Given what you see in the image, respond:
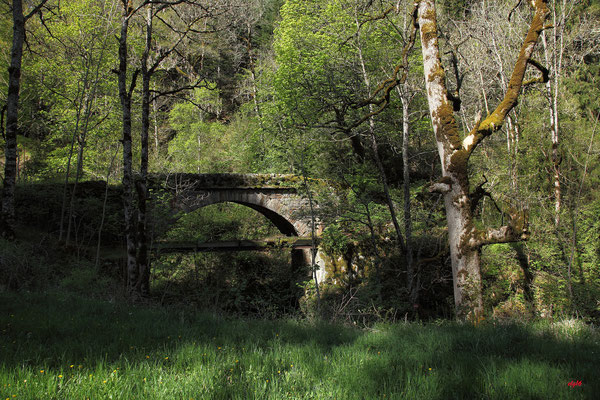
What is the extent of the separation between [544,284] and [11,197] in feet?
41.7

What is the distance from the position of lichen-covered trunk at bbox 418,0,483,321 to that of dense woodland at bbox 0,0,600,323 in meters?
0.02

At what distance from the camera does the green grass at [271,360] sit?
7.21 ft

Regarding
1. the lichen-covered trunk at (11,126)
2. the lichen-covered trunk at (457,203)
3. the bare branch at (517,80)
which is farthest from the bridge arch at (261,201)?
the bare branch at (517,80)

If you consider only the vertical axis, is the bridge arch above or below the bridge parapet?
below

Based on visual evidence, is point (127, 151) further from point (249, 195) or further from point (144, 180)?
point (249, 195)

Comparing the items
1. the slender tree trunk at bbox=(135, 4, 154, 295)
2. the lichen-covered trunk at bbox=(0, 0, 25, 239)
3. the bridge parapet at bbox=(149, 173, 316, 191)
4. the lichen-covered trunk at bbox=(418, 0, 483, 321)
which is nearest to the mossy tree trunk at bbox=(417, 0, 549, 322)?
the lichen-covered trunk at bbox=(418, 0, 483, 321)

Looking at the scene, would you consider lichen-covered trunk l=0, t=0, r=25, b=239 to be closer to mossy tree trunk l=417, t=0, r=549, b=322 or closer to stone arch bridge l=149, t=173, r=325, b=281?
stone arch bridge l=149, t=173, r=325, b=281

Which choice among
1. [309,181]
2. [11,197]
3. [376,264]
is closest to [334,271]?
[376,264]

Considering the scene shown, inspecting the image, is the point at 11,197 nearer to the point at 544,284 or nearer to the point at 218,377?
the point at 218,377

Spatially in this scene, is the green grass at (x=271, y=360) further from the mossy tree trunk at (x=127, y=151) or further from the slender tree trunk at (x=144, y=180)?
the slender tree trunk at (x=144, y=180)

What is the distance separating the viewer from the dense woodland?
6.08 metres

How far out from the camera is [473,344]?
3395 millimetres

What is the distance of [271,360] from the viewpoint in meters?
2.80

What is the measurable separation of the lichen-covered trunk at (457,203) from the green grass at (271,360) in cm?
105
